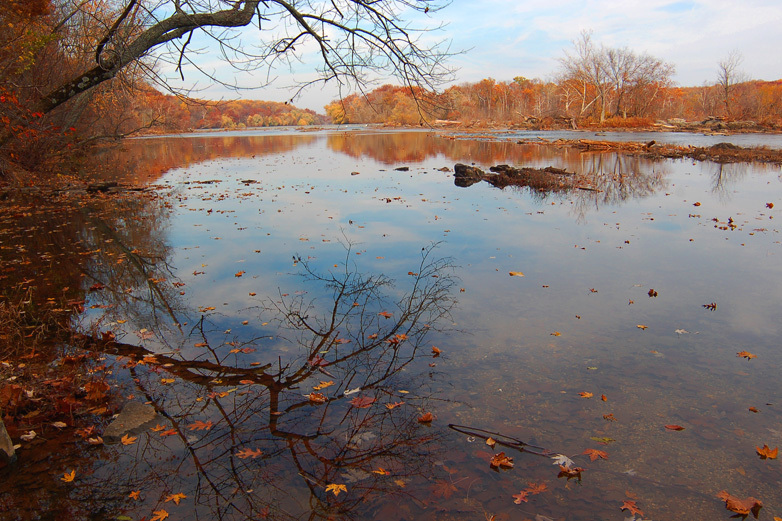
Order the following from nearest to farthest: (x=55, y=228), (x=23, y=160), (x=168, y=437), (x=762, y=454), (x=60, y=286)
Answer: (x=762, y=454) < (x=168, y=437) < (x=60, y=286) < (x=55, y=228) < (x=23, y=160)

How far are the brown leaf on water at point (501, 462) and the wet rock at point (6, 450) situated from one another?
11.5ft

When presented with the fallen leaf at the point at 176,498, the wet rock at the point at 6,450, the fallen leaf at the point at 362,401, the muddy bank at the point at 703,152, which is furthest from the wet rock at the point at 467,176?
the wet rock at the point at 6,450

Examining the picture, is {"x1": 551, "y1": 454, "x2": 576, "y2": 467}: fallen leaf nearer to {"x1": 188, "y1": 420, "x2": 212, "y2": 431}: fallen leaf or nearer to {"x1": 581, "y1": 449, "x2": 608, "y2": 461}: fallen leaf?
{"x1": 581, "y1": 449, "x2": 608, "y2": 461}: fallen leaf

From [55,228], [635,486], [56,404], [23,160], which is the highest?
[23,160]

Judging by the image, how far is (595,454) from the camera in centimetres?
348

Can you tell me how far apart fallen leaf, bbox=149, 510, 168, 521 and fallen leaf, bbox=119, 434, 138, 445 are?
34.4 inches

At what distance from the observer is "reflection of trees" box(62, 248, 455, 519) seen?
3.15 meters

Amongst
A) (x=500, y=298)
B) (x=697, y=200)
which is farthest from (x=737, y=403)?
(x=697, y=200)

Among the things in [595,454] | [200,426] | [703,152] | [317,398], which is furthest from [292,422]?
[703,152]

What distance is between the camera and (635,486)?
3.19 meters

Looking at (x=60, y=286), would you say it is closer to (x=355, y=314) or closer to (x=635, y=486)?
(x=355, y=314)

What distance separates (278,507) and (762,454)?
3561mm

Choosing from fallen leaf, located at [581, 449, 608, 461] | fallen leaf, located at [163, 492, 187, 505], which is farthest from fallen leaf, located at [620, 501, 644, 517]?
fallen leaf, located at [163, 492, 187, 505]

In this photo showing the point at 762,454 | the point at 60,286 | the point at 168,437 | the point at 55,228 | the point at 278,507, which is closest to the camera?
the point at 278,507
